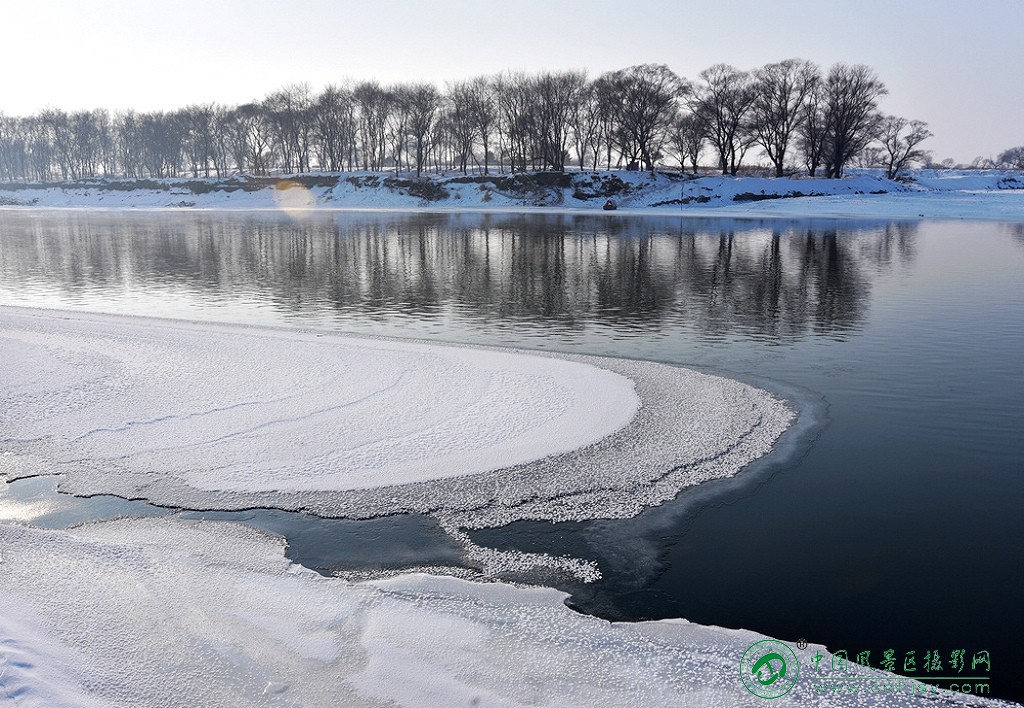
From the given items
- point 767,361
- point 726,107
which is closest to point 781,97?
point 726,107

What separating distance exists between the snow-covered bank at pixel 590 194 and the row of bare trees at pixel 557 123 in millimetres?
9320

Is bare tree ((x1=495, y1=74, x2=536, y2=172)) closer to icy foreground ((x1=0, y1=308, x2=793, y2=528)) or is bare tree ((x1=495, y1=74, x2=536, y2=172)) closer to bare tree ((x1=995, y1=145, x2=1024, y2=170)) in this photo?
icy foreground ((x1=0, y1=308, x2=793, y2=528))

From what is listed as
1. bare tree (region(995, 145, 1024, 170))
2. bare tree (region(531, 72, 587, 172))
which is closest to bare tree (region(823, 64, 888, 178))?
bare tree (region(531, 72, 587, 172))

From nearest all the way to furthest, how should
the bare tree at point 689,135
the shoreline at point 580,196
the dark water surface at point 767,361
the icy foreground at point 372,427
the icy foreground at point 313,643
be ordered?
the icy foreground at point 313,643, the dark water surface at point 767,361, the icy foreground at point 372,427, the shoreline at point 580,196, the bare tree at point 689,135

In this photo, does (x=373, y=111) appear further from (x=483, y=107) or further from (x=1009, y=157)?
(x=1009, y=157)

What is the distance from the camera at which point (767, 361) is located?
15367 millimetres

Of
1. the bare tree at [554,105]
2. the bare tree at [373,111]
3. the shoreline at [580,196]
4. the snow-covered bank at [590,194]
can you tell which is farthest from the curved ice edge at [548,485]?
the bare tree at [373,111]

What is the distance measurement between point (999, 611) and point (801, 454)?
12.8ft

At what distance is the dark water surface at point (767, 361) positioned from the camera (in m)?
6.84

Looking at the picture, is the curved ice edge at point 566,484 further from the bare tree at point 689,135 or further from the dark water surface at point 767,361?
the bare tree at point 689,135

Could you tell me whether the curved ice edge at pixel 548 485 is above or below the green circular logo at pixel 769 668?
above

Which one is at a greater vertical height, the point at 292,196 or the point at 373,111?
the point at 373,111

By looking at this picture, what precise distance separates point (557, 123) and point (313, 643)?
3765 inches

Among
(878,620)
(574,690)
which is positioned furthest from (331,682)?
(878,620)
